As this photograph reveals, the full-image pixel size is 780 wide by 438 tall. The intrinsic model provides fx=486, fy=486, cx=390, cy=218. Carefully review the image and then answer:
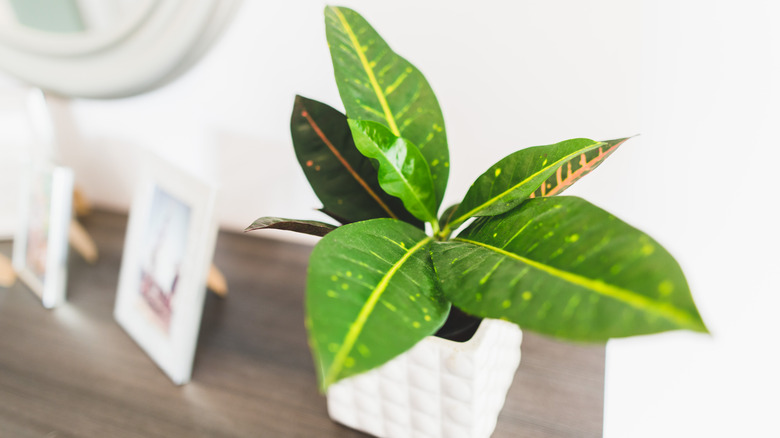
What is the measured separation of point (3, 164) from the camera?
3.40ft

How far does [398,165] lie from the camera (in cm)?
48

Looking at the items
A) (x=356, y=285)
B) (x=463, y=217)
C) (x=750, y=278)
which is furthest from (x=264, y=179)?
(x=750, y=278)

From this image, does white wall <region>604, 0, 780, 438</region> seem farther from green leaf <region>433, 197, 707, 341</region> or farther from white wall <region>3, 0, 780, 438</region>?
green leaf <region>433, 197, 707, 341</region>

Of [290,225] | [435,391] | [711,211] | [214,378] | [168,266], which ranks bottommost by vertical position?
[214,378]

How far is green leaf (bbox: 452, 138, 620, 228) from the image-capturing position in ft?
1.41

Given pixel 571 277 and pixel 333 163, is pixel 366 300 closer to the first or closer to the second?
pixel 571 277

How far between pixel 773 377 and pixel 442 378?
1.81 feet

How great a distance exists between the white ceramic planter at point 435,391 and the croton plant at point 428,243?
9 centimetres

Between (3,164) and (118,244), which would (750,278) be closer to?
(118,244)

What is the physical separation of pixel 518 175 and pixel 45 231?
2.89 feet

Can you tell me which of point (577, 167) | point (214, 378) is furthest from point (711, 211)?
point (214, 378)

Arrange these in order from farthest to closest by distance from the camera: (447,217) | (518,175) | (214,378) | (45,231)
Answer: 1. (45,231)
2. (214,378)
3. (447,217)
4. (518,175)

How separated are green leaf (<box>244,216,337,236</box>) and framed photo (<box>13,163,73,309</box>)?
0.59 metres

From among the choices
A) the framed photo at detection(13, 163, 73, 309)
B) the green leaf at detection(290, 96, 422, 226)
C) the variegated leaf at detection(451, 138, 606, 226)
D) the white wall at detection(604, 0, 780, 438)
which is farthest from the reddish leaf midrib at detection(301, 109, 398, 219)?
the framed photo at detection(13, 163, 73, 309)
